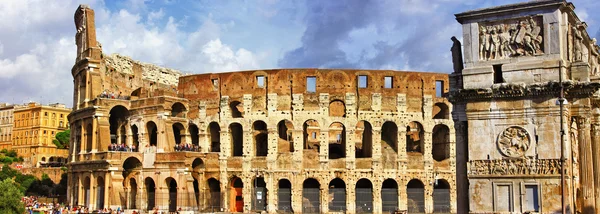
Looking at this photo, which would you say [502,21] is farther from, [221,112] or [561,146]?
[221,112]

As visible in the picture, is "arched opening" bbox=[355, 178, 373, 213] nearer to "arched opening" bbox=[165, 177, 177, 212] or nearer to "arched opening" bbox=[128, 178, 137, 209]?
"arched opening" bbox=[165, 177, 177, 212]

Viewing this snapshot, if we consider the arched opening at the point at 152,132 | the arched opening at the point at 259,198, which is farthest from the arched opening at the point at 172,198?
the arched opening at the point at 259,198

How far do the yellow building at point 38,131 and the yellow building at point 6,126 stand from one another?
261cm

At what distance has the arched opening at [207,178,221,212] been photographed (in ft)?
169

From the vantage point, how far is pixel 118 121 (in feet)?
184

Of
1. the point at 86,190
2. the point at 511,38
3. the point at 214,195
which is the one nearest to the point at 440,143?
the point at 214,195

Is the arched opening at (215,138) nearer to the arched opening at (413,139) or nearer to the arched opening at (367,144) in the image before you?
the arched opening at (367,144)

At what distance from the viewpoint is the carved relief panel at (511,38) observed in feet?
73.8

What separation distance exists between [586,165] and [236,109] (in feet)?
110

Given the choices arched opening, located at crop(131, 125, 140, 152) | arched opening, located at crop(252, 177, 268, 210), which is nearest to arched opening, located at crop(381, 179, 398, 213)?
arched opening, located at crop(252, 177, 268, 210)

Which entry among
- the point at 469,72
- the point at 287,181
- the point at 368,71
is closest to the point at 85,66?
the point at 287,181

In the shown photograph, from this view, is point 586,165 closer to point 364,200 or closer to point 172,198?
point 364,200

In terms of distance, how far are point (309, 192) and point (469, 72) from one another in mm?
28021

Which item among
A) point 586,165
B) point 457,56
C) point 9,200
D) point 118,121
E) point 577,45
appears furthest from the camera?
point 118,121
